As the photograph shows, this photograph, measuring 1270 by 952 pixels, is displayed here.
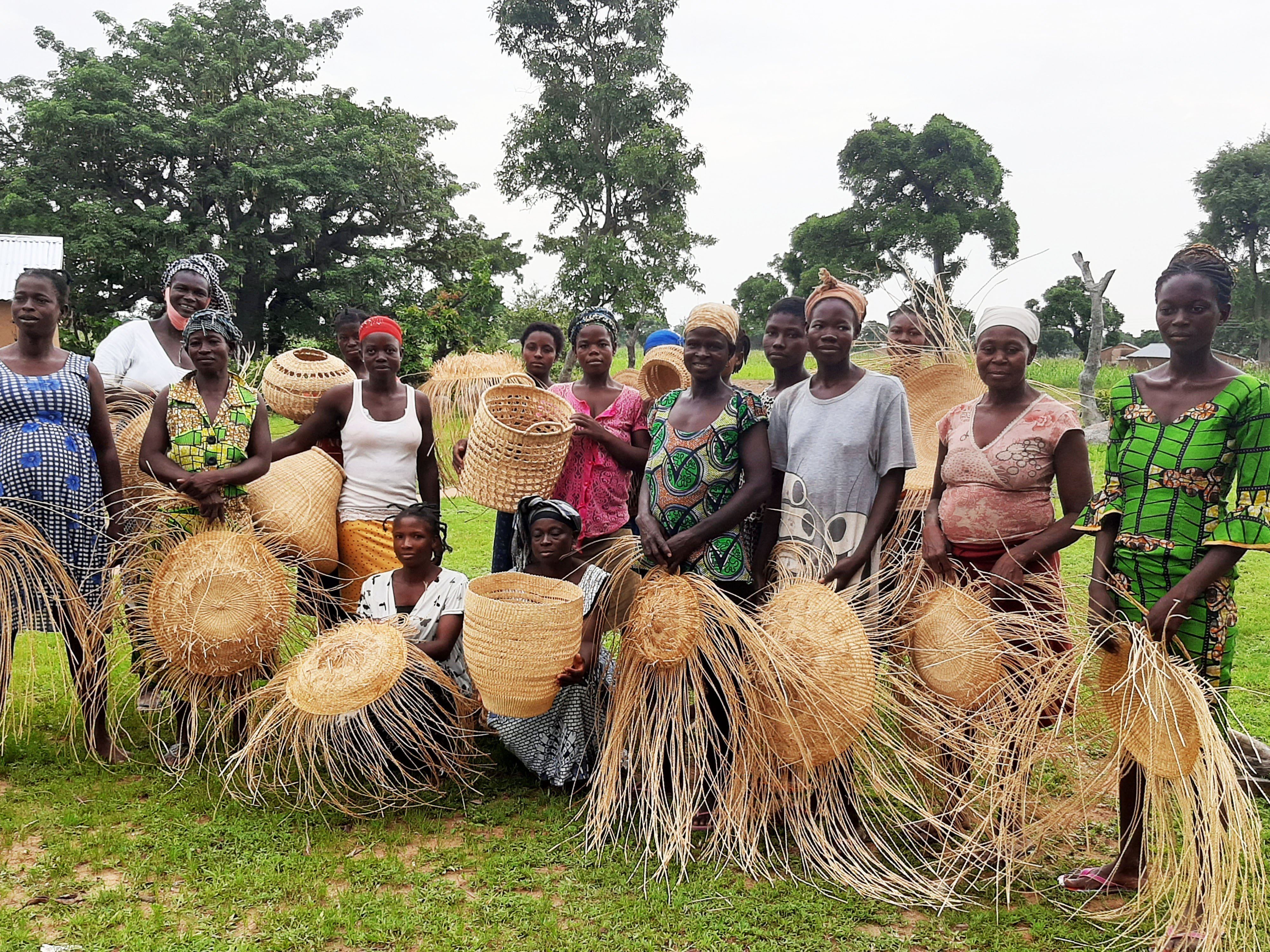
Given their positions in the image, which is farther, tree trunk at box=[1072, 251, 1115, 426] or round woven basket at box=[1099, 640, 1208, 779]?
tree trunk at box=[1072, 251, 1115, 426]

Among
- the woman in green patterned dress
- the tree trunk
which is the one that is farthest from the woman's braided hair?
the tree trunk

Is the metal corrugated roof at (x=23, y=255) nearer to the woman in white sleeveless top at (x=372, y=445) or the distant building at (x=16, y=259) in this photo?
the distant building at (x=16, y=259)

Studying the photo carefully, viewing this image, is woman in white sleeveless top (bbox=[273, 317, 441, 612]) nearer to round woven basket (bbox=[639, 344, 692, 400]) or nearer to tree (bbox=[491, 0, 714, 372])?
round woven basket (bbox=[639, 344, 692, 400])

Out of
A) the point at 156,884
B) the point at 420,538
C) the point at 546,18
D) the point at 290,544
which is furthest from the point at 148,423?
the point at 546,18

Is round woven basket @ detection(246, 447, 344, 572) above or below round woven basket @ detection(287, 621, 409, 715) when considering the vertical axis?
above

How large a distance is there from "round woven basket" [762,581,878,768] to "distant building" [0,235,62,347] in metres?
16.4

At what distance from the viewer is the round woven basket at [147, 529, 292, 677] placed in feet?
10.6

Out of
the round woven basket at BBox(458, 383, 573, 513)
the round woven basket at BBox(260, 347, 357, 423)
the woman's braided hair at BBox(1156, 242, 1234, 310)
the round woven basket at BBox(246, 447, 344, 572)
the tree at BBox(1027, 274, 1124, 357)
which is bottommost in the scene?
the round woven basket at BBox(246, 447, 344, 572)

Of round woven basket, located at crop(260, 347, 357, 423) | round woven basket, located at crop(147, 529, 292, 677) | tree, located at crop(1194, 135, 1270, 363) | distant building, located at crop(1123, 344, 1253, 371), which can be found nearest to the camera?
distant building, located at crop(1123, 344, 1253, 371)

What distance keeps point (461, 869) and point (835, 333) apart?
6.94 ft

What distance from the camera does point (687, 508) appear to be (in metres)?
3.12

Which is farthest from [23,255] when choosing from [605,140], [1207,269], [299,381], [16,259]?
[1207,269]

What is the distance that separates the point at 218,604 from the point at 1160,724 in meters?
3.00

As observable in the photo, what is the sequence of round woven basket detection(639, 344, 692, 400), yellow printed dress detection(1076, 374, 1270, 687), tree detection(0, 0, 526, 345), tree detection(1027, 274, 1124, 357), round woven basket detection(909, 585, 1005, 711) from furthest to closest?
1. tree detection(0, 0, 526, 345)
2. tree detection(1027, 274, 1124, 357)
3. round woven basket detection(639, 344, 692, 400)
4. round woven basket detection(909, 585, 1005, 711)
5. yellow printed dress detection(1076, 374, 1270, 687)
